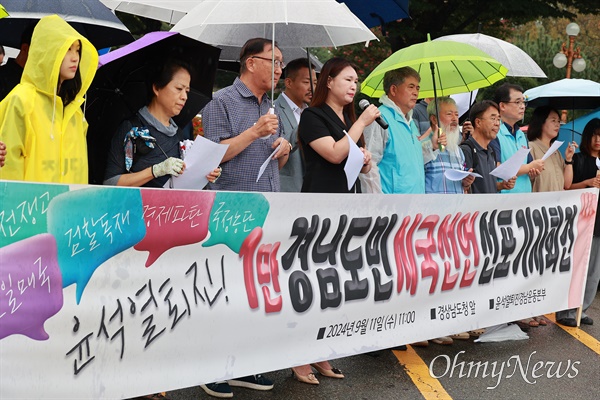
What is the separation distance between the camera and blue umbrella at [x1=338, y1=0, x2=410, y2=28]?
7539mm

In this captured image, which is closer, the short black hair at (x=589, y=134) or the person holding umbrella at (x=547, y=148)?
the person holding umbrella at (x=547, y=148)

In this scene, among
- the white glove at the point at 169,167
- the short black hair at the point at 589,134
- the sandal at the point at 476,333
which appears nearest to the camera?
the white glove at the point at 169,167

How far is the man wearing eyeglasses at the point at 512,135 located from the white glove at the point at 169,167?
3434 millimetres

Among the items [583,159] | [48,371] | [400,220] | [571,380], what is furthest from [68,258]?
[583,159]

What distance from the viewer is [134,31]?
1842 cm

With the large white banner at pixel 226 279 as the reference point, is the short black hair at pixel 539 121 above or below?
above

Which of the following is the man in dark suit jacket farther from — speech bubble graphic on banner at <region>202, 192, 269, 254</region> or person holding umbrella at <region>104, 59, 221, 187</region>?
speech bubble graphic on banner at <region>202, 192, 269, 254</region>

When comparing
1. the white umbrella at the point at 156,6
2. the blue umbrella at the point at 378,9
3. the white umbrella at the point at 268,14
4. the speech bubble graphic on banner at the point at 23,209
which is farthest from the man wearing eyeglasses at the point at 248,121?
the blue umbrella at the point at 378,9

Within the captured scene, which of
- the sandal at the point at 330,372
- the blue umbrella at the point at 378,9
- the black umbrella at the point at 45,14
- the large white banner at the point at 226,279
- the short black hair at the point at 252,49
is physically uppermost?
the blue umbrella at the point at 378,9

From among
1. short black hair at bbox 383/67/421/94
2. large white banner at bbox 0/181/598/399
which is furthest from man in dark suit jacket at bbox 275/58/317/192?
large white banner at bbox 0/181/598/399

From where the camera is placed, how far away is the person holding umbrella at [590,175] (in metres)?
7.40

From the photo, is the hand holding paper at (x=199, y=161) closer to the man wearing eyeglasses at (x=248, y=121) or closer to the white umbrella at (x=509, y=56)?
the man wearing eyeglasses at (x=248, y=121)

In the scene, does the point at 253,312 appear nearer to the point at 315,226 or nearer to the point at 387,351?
the point at 315,226

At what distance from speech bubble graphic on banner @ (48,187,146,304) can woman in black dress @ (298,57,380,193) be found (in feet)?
5.42
